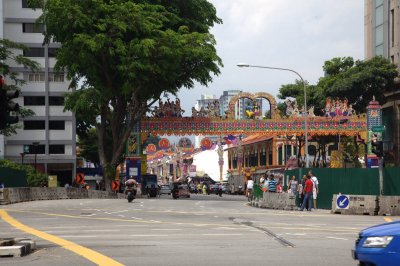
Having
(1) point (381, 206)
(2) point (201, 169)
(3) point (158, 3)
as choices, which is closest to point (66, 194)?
(3) point (158, 3)

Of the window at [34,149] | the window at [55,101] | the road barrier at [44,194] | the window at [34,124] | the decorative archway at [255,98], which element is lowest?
the road barrier at [44,194]

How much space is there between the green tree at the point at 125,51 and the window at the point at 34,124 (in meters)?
24.7

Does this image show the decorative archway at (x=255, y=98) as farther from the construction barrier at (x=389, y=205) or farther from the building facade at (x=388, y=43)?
the construction barrier at (x=389, y=205)

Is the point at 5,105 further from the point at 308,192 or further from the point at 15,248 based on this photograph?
the point at 308,192

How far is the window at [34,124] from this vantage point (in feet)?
274

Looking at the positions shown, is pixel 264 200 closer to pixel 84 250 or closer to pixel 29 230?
pixel 29 230

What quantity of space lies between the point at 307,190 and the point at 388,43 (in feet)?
118

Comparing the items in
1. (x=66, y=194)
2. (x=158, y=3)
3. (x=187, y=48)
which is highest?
(x=158, y=3)

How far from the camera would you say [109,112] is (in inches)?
2400

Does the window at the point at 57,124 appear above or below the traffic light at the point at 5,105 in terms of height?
above

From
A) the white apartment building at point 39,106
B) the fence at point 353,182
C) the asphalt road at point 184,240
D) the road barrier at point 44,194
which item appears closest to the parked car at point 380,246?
the asphalt road at point 184,240

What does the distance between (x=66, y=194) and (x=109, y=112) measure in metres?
7.23

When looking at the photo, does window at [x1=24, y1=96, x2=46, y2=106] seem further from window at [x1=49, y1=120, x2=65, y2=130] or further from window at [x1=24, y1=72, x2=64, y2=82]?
window at [x1=49, y1=120, x2=65, y2=130]

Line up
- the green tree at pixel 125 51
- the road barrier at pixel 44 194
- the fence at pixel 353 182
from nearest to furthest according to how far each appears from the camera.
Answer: the fence at pixel 353 182
the road barrier at pixel 44 194
the green tree at pixel 125 51
